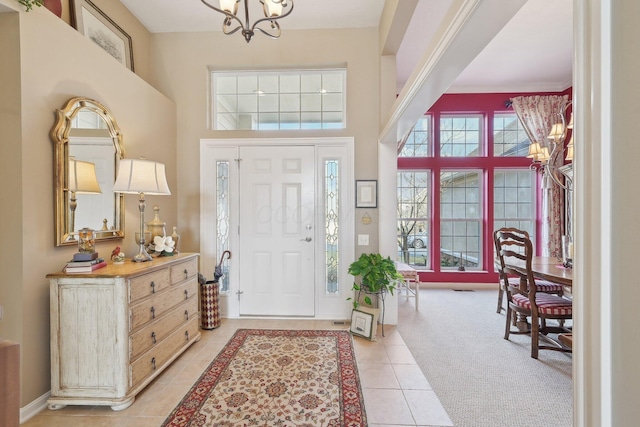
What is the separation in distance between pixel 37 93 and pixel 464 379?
152 inches

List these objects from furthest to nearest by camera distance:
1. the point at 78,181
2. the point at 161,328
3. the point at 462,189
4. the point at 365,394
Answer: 1. the point at 462,189
2. the point at 161,328
3. the point at 78,181
4. the point at 365,394

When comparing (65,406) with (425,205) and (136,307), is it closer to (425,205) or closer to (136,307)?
(136,307)

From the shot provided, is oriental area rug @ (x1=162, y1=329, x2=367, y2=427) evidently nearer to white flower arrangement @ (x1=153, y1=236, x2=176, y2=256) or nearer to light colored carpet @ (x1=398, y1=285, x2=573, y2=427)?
light colored carpet @ (x1=398, y1=285, x2=573, y2=427)

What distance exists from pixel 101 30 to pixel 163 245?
88.5 inches

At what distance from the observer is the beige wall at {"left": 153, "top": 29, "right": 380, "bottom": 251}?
3.52 meters

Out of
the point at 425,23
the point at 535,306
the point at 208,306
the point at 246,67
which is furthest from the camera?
the point at 246,67

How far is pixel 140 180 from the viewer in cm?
241

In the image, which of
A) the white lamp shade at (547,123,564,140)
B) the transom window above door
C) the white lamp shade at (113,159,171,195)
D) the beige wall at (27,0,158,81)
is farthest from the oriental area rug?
the white lamp shade at (547,123,564,140)

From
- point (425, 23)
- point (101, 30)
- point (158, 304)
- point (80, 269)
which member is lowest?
point (158, 304)

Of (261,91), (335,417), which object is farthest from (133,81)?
(335,417)

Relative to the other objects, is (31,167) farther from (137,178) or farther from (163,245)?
(163,245)

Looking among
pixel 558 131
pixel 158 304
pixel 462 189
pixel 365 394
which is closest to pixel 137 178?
pixel 158 304

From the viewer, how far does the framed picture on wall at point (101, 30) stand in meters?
2.62

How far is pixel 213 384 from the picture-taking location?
7.31ft
